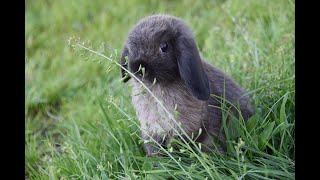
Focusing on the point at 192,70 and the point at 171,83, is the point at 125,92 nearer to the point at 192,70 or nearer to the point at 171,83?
the point at 171,83

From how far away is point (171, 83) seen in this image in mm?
3668

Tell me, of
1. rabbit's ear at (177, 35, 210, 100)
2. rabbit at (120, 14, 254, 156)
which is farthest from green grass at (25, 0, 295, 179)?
rabbit's ear at (177, 35, 210, 100)

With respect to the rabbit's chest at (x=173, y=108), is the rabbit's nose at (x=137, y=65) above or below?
above

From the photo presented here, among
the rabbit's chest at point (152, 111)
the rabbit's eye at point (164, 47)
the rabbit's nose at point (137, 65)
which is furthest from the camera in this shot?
the rabbit's chest at point (152, 111)

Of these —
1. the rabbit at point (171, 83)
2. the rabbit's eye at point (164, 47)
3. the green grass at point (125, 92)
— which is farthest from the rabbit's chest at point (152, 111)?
the rabbit's eye at point (164, 47)

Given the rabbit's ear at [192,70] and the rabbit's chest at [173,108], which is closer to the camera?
the rabbit's ear at [192,70]

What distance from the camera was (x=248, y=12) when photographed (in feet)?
19.3

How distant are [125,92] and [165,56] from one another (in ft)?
3.75

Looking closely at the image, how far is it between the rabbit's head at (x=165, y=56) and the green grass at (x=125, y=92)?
20 cm

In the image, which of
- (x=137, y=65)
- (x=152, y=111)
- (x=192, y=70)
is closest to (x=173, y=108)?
(x=152, y=111)

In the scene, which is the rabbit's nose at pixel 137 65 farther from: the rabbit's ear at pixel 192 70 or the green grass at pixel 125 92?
the rabbit's ear at pixel 192 70

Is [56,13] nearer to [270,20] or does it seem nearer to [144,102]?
[270,20]

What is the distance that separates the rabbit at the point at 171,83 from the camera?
3.50 meters

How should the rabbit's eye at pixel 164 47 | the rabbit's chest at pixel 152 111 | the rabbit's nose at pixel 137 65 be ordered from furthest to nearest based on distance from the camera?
the rabbit's chest at pixel 152 111, the rabbit's eye at pixel 164 47, the rabbit's nose at pixel 137 65
